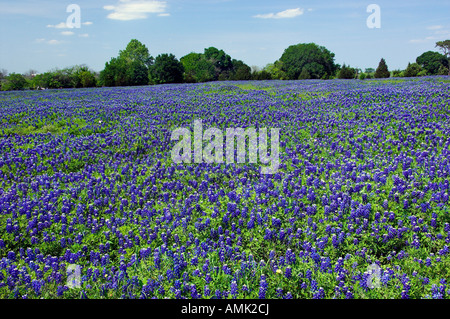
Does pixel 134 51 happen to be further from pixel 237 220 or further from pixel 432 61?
pixel 237 220

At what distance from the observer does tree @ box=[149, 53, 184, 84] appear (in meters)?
52.7

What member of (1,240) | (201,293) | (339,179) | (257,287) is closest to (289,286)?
(257,287)

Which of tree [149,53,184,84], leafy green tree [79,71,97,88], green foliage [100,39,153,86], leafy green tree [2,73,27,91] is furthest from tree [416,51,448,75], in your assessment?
leafy green tree [2,73,27,91]

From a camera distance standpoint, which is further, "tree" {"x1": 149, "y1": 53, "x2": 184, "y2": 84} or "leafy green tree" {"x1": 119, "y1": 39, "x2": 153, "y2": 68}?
"leafy green tree" {"x1": 119, "y1": 39, "x2": 153, "y2": 68}

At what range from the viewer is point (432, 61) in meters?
81.8

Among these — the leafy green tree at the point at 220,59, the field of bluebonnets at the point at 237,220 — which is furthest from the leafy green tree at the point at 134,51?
the field of bluebonnets at the point at 237,220

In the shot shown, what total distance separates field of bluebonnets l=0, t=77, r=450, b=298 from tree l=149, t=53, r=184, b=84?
45.3 metres

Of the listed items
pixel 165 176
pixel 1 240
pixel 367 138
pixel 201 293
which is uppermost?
pixel 367 138

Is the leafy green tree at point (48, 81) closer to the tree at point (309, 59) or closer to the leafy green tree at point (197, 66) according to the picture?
the leafy green tree at point (197, 66)

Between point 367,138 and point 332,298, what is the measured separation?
5752 mm

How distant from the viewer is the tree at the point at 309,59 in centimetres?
→ 7956

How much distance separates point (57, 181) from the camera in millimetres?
7016

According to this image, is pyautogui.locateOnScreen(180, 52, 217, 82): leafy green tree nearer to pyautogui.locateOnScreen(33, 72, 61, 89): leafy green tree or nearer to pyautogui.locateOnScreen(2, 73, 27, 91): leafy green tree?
pyautogui.locateOnScreen(33, 72, 61, 89): leafy green tree
